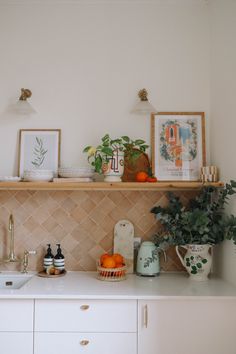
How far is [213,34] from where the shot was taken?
8.80ft

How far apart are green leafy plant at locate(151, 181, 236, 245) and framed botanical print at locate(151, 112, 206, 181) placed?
0.65 ft

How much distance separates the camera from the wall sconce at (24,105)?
2631 millimetres

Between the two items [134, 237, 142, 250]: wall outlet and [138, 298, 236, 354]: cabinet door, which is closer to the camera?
[138, 298, 236, 354]: cabinet door

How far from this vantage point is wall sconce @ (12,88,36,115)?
263cm

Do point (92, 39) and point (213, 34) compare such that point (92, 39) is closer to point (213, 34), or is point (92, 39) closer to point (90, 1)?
point (90, 1)

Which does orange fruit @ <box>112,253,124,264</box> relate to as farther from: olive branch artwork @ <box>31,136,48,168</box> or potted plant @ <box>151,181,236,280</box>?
olive branch artwork @ <box>31,136,48,168</box>

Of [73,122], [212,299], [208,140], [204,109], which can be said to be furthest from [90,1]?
[212,299]

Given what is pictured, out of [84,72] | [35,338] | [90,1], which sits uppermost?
[90,1]

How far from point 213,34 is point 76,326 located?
2108 millimetres

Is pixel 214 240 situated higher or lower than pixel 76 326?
higher

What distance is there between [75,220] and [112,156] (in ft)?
1.81

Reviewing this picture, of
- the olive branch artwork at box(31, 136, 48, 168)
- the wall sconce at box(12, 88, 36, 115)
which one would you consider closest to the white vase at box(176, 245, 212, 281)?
the olive branch artwork at box(31, 136, 48, 168)

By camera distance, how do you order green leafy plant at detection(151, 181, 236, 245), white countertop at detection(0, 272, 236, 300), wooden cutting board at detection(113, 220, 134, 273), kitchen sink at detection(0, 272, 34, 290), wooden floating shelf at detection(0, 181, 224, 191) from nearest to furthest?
white countertop at detection(0, 272, 236, 300) < green leafy plant at detection(151, 181, 236, 245) < wooden floating shelf at detection(0, 181, 224, 191) < kitchen sink at detection(0, 272, 34, 290) < wooden cutting board at detection(113, 220, 134, 273)

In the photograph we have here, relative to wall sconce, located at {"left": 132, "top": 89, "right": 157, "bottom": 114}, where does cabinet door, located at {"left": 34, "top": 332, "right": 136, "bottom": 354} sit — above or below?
below
